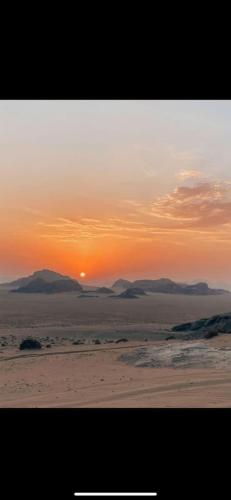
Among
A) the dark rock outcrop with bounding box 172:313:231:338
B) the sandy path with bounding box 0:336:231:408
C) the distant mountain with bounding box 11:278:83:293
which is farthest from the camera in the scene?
the distant mountain with bounding box 11:278:83:293

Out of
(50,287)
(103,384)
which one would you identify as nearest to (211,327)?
(103,384)

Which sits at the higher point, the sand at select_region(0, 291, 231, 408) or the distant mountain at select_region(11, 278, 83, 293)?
the distant mountain at select_region(11, 278, 83, 293)

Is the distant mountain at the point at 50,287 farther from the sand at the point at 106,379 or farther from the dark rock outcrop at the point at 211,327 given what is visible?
the sand at the point at 106,379

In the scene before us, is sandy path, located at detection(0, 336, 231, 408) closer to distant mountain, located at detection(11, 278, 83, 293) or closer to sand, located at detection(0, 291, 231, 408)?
sand, located at detection(0, 291, 231, 408)

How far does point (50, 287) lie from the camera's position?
184ft

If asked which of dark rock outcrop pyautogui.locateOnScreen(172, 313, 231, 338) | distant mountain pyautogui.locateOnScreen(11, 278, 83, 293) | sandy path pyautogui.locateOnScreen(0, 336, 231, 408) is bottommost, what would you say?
sandy path pyautogui.locateOnScreen(0, 336, 231, 408)

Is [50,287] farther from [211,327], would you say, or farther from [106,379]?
[106,379]

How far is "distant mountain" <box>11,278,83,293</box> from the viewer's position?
54.6 meters

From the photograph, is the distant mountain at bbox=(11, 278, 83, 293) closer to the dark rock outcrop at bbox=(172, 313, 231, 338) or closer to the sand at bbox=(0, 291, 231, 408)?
the dark rock outcrop at bbox=(172, 313, 231, 338)

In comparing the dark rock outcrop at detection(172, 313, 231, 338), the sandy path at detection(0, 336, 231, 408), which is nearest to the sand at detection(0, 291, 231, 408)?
the sandy path at detection(0, 336, 231, 408)

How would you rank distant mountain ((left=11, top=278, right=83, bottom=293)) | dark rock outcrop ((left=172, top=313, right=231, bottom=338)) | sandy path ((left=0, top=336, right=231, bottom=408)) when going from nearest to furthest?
sandy path ((left=0, top=336, right=231, bottom=408)) < dark rock outcrop ((left=172, top=313, right=231, bottom=338)) < distant mountain ((left=11, top=278, right=83, bottom=293))

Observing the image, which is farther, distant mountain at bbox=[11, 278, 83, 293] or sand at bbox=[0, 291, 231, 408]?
distant mountain at bbox=[11, 278, 83, 293]
